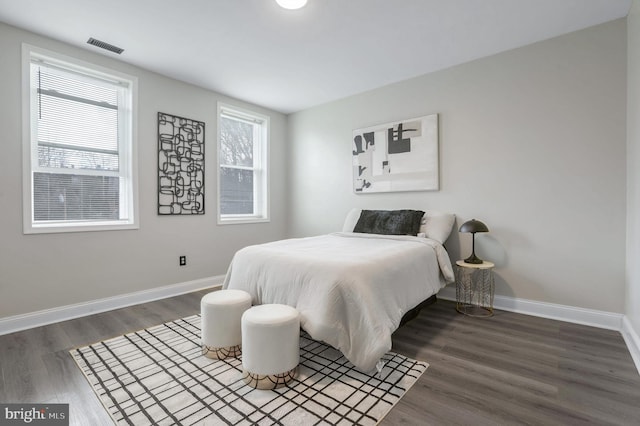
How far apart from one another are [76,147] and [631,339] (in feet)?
16.5

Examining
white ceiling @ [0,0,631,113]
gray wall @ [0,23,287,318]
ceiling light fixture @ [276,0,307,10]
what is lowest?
gray wall @ [0,23,287,318]

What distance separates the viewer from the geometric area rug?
148cm

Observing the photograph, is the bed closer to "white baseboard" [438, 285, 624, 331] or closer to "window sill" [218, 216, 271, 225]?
"white baseboard" [438, 285, 624, 331]

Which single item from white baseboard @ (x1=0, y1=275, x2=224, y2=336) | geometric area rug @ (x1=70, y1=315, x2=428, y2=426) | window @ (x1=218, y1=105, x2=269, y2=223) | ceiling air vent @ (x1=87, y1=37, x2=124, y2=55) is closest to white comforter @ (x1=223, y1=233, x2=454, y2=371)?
geometric area rug @ (x1=70, y1=315, x2=428, y2=426)

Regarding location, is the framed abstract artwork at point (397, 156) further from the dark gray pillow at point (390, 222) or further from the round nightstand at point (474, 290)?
the round nightstand at point (474, 290)

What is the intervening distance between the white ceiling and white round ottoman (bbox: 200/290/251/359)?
2.24 metres

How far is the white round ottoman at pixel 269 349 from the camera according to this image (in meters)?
1.68

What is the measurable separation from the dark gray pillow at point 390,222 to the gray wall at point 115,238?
1859mm

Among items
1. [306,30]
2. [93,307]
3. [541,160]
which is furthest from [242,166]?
[541,160]

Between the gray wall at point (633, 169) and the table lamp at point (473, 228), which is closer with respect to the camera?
the gray wall at point (633, 169)

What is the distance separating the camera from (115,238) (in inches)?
127

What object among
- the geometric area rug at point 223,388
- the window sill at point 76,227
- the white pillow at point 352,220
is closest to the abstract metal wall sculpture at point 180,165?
the window sill at point 76,227

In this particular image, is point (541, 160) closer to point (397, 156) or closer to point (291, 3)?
point (397, 156)

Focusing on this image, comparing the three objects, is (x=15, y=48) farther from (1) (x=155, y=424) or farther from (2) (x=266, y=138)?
(1) (x=155, y=424)
